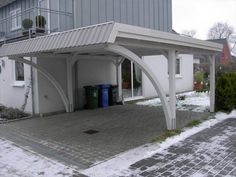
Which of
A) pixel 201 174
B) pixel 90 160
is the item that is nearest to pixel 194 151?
pixel 201 174

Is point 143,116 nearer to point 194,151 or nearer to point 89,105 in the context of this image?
point 89,105

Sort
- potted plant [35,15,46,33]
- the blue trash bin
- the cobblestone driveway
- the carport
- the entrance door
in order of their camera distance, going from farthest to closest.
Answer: the entrance door → the blue trash bin → potted plant [35,15,46,33] → the carport → the cobblestone driveway

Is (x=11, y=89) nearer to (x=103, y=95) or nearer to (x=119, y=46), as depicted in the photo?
(x=103, y=95)

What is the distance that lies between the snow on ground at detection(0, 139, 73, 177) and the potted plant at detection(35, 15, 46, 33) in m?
5.12

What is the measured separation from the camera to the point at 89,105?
1138cm

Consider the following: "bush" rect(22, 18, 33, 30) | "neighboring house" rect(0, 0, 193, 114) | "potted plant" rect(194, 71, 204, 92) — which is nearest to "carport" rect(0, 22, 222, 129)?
"neighboring house" rect(0, 0, 193, 114)

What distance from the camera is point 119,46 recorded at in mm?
5766

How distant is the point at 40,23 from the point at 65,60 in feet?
5.38

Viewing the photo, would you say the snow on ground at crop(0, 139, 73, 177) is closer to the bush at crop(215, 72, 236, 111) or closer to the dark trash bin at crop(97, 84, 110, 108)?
the dark trash bin at crop(97, 84, 110, 108)

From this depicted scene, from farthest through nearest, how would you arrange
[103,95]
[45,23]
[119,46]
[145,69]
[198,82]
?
[198,82]
[103,95]
[45,23]
[145,69]
[119,46]

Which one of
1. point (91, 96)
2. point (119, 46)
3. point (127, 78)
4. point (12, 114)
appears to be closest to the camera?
point (119, 46)

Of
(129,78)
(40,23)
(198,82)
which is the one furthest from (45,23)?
(198,82)

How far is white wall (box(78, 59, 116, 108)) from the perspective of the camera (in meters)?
11.6

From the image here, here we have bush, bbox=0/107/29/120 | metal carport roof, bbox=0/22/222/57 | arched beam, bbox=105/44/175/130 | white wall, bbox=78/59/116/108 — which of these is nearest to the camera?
metal carport roof, bbox=0/22/222/57
